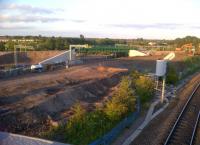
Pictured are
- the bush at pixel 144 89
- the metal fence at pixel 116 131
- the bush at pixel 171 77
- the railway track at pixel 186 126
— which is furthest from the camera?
the bush at pixel 171 77

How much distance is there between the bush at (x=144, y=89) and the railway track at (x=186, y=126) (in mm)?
3167

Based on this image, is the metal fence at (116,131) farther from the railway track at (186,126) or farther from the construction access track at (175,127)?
the railway track at (186,126)

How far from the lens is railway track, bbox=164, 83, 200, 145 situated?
19.2 meters

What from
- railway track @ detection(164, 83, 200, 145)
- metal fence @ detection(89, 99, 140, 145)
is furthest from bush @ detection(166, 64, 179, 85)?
metal fence @ detection(89, 99, 140, 145)

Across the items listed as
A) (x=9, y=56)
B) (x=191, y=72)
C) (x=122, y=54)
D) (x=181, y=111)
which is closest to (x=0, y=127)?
(x=181, y=111)

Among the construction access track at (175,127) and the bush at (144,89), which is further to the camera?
the bush at (144,89)

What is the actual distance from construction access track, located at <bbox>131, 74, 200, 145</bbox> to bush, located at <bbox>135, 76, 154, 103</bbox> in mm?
1968

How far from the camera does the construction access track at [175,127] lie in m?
19.0

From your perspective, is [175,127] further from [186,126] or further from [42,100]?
[42,100]

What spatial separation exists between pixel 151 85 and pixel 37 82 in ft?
35.7

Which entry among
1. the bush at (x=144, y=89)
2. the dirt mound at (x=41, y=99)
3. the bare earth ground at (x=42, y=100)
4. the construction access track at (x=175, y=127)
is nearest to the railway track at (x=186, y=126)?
the construction access track at (x=175, y=127)

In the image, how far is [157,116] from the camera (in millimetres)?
24828

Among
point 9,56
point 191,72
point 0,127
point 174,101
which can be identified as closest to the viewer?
point 0,127

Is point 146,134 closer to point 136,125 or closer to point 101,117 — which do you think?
point 136,125
